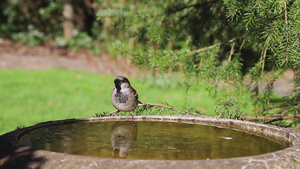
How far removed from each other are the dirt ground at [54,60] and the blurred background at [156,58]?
1.2 inches

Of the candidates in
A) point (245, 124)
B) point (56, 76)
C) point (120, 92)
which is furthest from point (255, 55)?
point (56, 76)

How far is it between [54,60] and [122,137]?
9481 mm

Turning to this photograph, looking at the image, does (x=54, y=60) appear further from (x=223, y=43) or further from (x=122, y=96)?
(x=122, y=96)

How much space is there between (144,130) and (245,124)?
2.18ft

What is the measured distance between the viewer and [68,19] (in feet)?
41.6

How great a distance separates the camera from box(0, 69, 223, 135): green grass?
20.0ft

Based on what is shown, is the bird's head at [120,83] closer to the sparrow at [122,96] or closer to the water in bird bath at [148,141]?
the sparrow at [122,96]

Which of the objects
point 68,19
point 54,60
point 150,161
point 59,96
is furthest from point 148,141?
point 68,19

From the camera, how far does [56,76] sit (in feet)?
29.4

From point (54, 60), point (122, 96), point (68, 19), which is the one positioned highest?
point (68, 19)

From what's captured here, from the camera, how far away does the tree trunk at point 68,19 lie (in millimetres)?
12543

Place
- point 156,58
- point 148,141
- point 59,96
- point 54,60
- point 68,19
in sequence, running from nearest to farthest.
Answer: point 148,141 < point 156,58 < point 59,96 < point 54,60 < point 68,19

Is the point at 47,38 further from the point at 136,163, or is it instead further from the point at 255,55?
the point at 136,163

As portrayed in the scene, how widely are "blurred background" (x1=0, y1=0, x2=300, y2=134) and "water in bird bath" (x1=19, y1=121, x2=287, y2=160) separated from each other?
539 mm
